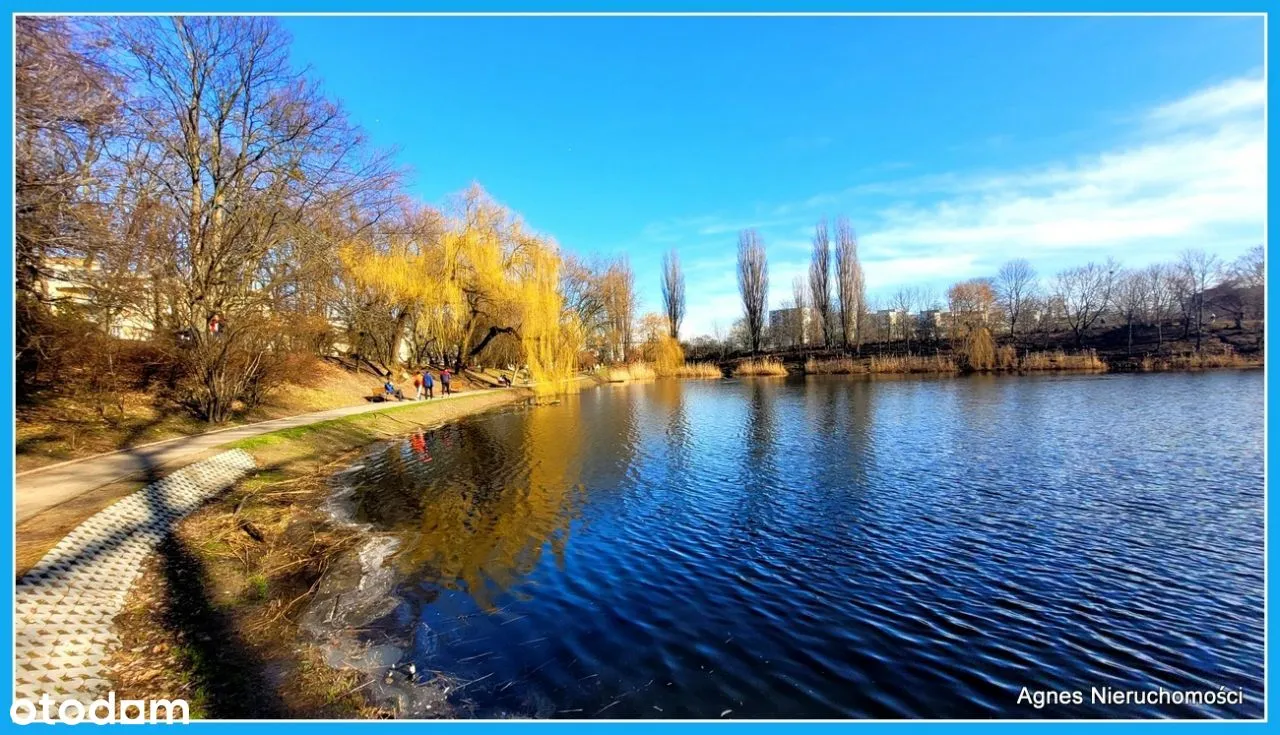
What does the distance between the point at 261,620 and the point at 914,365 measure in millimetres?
46213

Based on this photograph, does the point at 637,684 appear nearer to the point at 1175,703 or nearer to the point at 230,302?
the point at 1175,703

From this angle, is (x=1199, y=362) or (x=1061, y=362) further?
(x=1061, y=362)

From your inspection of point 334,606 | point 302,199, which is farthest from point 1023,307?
point 334,606

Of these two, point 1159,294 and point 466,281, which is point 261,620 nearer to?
point 466,281

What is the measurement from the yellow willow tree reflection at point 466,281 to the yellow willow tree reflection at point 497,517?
14212 mm

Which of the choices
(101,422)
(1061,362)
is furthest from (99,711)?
(1061,362)

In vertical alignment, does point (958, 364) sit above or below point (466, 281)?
below

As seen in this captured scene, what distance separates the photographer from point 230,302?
1541 centimetres

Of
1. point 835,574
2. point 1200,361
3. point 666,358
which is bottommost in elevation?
point 835,574

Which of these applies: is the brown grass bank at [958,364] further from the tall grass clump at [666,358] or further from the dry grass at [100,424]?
the dry grass at [100,424]

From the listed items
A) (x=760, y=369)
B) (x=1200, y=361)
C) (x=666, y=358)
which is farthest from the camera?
(x=666, y=358)

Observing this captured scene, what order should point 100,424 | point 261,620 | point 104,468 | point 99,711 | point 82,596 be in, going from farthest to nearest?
point 100,424 → point 104,468 → point 261,620 → point 82,596 → point 99,711

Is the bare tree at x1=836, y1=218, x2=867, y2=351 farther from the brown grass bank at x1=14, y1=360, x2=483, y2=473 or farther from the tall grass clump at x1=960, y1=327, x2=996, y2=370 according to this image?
the brown grass bank at x1=14, y1=360, x2=483, y2=473

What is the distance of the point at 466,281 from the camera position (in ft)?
95.8
